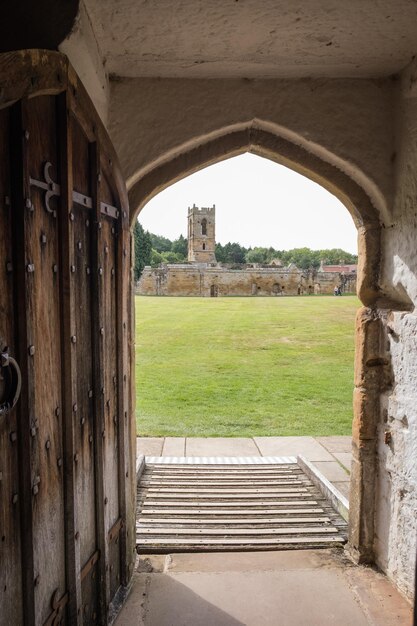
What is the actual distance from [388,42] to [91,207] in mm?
1959

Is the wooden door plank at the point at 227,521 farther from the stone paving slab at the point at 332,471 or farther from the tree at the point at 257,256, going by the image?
the tree at the point at 257,256

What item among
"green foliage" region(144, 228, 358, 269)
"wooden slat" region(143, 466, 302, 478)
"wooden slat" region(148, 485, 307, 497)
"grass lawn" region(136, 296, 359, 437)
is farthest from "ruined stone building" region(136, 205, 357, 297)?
"wooden slat" region(148, 485, 307, 497)

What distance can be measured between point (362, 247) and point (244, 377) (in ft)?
24.4

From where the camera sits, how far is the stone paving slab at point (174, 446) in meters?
5.81

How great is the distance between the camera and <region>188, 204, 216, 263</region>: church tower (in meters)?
61.3

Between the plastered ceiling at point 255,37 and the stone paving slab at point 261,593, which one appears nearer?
the plastered ceiling at point 255,37

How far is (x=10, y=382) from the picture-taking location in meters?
1.65

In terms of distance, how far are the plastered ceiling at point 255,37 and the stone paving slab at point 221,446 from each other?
4366 millimetres

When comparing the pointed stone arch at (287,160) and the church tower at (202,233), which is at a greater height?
the church tower at (202,233)

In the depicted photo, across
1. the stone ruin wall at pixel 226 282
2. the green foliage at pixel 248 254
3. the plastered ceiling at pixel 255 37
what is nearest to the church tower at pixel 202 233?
the green foliage at pixel 248 254

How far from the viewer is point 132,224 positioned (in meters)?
3.27

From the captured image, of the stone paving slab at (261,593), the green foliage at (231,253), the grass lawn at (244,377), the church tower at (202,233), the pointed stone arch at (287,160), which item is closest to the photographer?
the stone paving slab at (261,593)

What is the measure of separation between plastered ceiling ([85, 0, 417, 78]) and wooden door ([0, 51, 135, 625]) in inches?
23.3

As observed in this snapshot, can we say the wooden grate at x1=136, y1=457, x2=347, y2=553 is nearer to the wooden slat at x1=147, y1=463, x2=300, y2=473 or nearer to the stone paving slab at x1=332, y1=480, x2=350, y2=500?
the wooden slat at x1=147, y1=463, x2=300, y2=473
